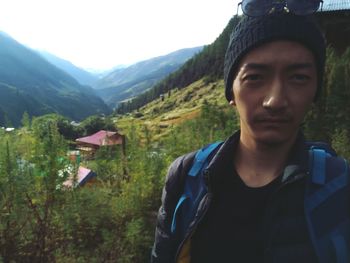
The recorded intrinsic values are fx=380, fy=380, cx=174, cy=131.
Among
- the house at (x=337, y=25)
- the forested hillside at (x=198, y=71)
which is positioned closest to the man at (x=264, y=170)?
the house at (x=337, y=25)

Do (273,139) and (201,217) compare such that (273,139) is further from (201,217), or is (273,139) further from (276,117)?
(201,217)

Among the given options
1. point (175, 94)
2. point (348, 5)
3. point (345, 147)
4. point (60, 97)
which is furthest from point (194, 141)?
point (60, 97)

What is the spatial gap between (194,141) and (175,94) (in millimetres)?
110810

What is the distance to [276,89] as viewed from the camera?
4.40ft

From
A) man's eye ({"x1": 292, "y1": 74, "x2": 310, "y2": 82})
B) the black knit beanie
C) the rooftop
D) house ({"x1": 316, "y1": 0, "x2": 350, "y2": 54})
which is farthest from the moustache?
house ({"x1": 316, "y1": 0, "x2": 350, "y2": 54})

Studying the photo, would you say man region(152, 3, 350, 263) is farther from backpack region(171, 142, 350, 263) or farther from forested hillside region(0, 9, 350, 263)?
forested hillside region(0, 9, 350, 263)

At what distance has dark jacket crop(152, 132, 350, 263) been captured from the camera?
1312 millimetres

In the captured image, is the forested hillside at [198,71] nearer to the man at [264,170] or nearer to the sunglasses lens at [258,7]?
the sunglasses lens at [258,7]

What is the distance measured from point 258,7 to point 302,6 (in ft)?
0.56

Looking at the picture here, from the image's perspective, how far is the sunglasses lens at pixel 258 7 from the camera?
149 cm

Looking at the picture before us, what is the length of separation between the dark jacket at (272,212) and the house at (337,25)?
73.2 feet

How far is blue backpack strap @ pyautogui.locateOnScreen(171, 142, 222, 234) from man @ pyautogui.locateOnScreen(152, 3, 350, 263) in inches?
0.4

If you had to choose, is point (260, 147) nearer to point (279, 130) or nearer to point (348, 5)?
point (279, 130)

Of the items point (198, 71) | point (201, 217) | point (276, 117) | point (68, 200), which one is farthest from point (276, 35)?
point (198, 71)
